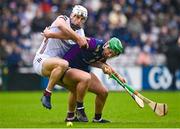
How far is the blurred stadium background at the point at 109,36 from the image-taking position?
30219 mm

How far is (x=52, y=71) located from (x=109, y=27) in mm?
17822

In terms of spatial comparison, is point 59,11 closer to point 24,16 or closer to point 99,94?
point 24,16

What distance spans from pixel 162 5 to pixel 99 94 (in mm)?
20316

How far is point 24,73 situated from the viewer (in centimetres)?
2998

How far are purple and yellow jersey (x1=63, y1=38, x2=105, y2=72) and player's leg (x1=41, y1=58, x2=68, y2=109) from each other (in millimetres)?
370

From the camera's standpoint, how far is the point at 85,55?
48.0 ft

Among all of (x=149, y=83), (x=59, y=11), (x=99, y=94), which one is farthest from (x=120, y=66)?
(x=99, y=94)

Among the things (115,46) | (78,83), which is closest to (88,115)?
(78,83)

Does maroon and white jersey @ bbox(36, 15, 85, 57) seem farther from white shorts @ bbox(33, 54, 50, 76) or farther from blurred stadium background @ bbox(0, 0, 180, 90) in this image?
blurred stadium background @ bbox(0, 0, 180, 90)

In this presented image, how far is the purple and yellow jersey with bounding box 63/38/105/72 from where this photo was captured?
570 inches

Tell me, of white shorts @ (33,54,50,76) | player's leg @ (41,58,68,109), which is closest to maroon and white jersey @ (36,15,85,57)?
white shorts @ (33,54,50,76)

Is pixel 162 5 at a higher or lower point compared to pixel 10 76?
higher

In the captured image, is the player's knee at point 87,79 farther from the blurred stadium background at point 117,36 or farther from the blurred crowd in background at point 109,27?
the blurred crowd in background at point 109,27

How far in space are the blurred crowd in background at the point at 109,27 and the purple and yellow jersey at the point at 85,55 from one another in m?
15.4
